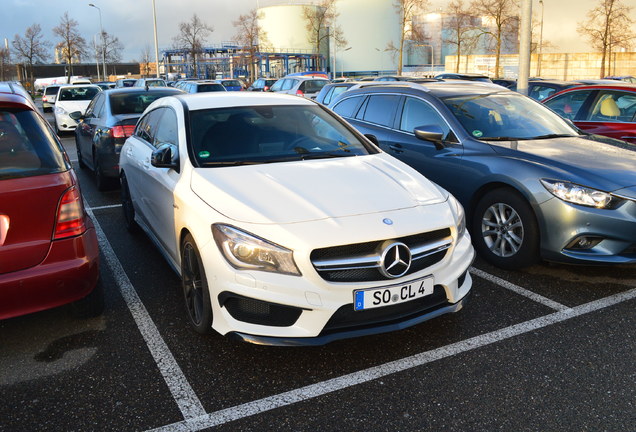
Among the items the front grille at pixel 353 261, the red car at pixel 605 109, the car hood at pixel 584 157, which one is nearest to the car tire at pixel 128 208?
the front grille at pixel 353 261

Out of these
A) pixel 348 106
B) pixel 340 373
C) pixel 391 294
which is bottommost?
pixel 340 373

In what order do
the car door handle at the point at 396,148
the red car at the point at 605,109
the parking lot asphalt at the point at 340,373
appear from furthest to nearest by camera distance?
1. the red car at the point at 605,109
2. the car door handle at the point at 396,148
3. the parking lot asphalt at the point at 340,373

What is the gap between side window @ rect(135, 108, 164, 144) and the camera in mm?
5117

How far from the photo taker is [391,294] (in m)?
3.03

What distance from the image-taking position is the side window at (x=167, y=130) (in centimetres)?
438

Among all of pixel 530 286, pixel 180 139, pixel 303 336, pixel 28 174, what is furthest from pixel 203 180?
pixel 530 286

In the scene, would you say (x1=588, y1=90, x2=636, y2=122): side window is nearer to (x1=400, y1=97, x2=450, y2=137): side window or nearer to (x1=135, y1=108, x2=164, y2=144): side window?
(x1=400, y1=97, x2=450, y2=137): side window

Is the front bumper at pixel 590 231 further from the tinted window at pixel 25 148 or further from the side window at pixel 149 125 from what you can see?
the tinted window at pixel 25 148

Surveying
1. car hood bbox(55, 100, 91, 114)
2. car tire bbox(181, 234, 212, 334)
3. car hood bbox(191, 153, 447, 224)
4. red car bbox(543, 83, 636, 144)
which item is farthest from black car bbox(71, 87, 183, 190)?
car hood bbox(55, 100, 91, 114)

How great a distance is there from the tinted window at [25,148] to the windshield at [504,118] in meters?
3.75

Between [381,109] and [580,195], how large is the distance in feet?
9.46

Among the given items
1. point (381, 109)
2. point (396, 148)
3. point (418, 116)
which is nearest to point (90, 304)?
point (396, 148)

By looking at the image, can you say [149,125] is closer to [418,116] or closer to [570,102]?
[418,116]

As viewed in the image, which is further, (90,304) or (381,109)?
(381,109)
